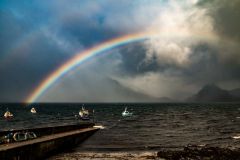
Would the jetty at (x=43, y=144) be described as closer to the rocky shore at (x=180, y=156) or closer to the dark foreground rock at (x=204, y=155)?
the rocky shore at (x=180, y=156)

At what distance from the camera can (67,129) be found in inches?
2397

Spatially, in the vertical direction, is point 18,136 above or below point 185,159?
above

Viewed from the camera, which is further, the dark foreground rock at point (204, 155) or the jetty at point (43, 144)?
the dark foreground rock at point (204, 155)

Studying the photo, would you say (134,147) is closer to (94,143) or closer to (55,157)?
(94,143)

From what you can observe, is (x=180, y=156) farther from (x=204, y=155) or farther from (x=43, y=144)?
(x=43, y=144)

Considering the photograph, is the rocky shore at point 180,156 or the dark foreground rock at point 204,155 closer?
the dark foreground rock at point 204,155

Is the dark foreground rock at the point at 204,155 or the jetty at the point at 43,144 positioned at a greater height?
the jetty at the point at 43,144

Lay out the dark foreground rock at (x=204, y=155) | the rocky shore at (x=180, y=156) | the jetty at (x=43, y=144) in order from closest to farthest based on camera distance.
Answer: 1. the jetty at (x=43, y=144)
2. the dark foreground rock at (x=204, y=155)
3. the rocky shore at (x=180, y=156)

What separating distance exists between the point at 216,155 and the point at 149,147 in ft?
48.0

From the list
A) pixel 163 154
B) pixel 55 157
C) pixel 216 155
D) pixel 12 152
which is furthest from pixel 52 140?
pixel 216 155

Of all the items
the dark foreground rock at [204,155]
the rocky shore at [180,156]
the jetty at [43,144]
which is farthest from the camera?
the rocky shore at [180,156]

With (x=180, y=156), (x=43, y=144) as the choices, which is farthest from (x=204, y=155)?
(x=43, y=144)

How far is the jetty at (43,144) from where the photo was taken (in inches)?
1296

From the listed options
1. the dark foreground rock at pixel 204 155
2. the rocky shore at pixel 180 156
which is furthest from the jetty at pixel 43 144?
the dark foreground rock at pixel 204 155
